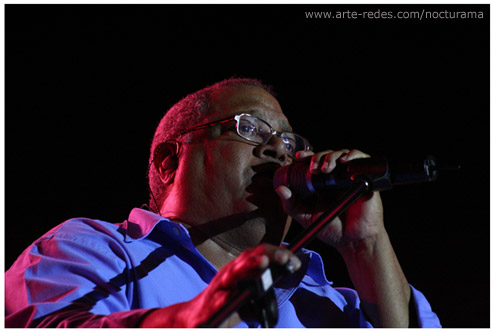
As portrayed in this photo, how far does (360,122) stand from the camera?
3227mm

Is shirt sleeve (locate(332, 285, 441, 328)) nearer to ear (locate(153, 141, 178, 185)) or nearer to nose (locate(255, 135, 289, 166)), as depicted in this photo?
Result: nose (locate(255, 135, 289, 166))

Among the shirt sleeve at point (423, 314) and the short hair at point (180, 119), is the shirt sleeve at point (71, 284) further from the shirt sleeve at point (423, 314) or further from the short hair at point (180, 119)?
the shirt sleeve at point (423, 314)

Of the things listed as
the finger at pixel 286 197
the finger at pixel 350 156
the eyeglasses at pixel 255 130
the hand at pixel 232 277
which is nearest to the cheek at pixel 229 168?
the eyeglasses at pixel 255 130

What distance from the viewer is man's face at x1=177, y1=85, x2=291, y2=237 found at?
2.08 meters

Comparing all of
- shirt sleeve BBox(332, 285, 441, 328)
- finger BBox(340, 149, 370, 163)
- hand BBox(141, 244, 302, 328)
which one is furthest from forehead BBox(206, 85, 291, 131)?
hand BBox(141, 244, 302, 328)

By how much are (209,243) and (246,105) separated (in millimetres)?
768

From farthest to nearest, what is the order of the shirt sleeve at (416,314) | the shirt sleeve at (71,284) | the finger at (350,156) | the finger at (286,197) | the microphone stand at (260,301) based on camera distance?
1. the shirt sleeve at (416,314)
2. the finger at (286,197)
3. the finger at (350,156)
4. the shirt sleeve at (71,284)
5. the microphone stand at (260,301)

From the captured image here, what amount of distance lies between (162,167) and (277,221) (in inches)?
28.2

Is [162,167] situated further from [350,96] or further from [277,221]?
[350,96]

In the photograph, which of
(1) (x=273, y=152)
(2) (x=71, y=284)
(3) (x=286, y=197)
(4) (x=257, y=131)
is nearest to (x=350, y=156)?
(3) (x=286, y=197)

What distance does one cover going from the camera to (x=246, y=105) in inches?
95.7

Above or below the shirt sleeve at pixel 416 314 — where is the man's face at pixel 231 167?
above

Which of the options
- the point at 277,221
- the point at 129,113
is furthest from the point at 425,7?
the point at 129,113

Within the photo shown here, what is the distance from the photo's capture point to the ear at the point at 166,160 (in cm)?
240
